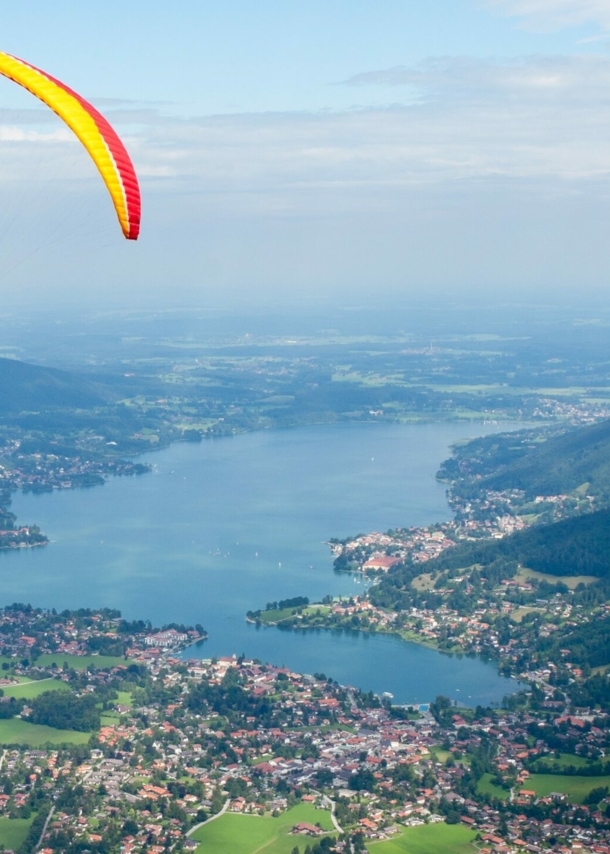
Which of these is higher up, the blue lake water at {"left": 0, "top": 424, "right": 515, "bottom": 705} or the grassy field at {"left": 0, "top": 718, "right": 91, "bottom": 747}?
the blue lake water at {"left": 0, "top": 424, "right": 515, "bottom": 705}

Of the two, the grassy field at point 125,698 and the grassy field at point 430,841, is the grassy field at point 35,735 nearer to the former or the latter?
the grassy field at point 125,698

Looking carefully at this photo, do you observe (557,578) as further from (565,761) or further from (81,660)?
(81,660)

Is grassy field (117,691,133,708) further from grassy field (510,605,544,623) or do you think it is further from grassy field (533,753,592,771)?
grassy field (510,605,544,623)

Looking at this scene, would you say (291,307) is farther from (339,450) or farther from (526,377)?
(339,450)

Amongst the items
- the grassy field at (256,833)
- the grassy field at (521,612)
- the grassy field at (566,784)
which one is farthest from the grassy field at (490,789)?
the grassy field at (521,612)

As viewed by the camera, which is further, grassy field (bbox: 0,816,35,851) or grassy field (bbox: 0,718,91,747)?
grassy field (bbox: 0,718,91,747)

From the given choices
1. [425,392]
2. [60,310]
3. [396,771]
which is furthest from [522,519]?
[60,310]

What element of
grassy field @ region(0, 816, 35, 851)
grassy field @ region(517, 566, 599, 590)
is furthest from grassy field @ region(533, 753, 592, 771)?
grassy field @ region(517, 566, 599, 590)
